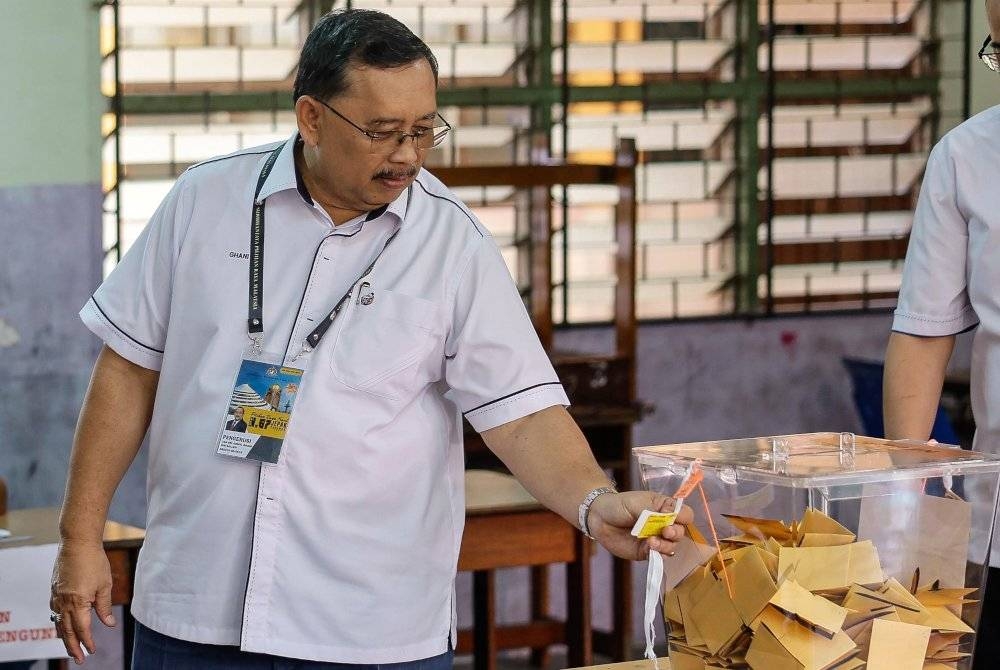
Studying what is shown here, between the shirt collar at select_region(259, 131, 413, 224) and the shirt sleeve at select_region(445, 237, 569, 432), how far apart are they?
0.11 metres

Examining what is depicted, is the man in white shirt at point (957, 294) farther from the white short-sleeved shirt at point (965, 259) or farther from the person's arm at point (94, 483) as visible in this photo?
the person's arm at point (94, 483)

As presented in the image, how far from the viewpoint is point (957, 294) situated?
209 cm

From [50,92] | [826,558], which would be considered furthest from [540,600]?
[826,558]

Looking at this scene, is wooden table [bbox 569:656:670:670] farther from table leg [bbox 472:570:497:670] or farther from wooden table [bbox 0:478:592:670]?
table leg [bbox 472:570:497:670]

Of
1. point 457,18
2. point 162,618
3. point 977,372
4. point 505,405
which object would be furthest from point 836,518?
point 457,18

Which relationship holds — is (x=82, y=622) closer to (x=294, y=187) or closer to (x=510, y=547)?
(x=294, y=187)

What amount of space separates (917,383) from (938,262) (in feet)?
0.59

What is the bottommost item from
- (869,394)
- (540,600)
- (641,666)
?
(540,600)

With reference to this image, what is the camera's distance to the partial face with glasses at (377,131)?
180 cm

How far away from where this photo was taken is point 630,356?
4.26 meters

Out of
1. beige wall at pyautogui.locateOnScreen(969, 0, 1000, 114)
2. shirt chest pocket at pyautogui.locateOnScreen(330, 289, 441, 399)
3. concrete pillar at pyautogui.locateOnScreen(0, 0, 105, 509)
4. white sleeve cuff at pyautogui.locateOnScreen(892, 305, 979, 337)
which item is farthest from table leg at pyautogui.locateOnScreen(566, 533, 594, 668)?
beige wall at pyautogui.locateOnScreen(969, 0, 1000, 114)

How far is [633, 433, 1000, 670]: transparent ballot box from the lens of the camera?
1.49 meters

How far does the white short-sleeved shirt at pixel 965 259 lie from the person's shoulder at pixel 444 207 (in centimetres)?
64

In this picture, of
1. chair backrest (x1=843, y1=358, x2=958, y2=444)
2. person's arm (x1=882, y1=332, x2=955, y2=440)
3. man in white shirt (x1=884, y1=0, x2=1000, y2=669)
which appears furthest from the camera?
chair backrest (x1=843, y1=358, x2=958, y2=444)
